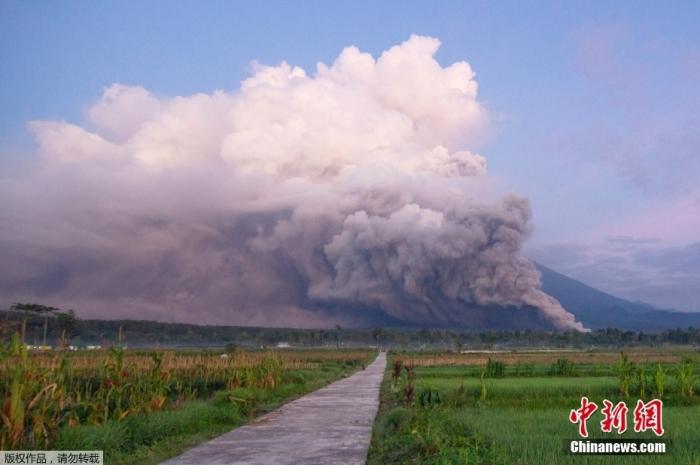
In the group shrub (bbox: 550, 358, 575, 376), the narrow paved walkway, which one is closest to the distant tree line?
shrub (bbox: 550, 358, 575, 376)

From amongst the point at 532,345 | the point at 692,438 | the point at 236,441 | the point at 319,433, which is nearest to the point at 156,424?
the point at 236,441

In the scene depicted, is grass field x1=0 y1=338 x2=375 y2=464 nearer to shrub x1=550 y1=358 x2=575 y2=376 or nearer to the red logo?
the red logo

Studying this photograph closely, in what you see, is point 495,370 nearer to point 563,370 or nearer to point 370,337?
point 563,370

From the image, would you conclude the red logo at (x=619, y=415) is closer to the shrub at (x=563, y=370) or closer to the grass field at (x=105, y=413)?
the grass field at (x=105, y=413)

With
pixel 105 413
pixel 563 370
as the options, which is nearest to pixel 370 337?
pixel 563 370

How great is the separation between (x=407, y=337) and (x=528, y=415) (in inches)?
6386

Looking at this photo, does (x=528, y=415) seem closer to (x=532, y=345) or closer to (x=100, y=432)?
(x=100, y=432)

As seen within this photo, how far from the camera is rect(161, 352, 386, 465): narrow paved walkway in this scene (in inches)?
383

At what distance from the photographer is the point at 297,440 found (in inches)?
458

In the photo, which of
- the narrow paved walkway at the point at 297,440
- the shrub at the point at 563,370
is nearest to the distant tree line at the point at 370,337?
the shrub at the point at 563,370

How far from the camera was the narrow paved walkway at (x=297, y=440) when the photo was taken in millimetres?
9719

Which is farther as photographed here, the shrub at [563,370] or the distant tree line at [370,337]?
the distant tree line at [370,337]

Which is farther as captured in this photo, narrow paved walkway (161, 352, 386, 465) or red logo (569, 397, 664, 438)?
narrow paved walkway (161, 352, 386, 465)

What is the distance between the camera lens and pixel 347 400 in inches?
797
